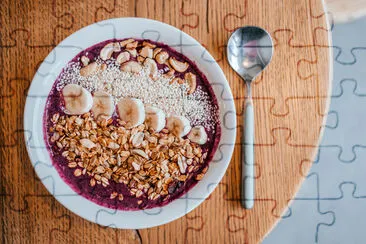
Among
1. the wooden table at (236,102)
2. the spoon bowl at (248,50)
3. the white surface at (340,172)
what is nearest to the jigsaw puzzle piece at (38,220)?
the wooden table at (236,102)

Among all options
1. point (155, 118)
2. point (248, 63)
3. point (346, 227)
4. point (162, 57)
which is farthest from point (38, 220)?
point (346, 227)

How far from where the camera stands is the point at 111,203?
2.93 ft

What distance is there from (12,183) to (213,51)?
497 millimetres

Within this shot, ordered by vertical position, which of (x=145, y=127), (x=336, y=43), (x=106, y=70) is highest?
(x=336, y=43)

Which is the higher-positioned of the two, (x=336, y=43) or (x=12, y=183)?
→ (x=336, y=43)

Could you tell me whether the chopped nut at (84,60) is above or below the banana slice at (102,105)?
above

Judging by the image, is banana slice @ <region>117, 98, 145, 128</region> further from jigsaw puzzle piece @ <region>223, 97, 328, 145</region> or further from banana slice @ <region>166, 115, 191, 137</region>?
jigsaw puzzle piece @ <region>223, 97, 328, 145</region>

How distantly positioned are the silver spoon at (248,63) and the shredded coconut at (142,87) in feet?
0.24

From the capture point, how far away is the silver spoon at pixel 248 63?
0.89m

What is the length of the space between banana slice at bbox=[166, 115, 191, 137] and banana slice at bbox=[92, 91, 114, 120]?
120mm

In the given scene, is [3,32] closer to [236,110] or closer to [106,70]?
[106,70]

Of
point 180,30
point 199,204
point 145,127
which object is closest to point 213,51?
point 180,30

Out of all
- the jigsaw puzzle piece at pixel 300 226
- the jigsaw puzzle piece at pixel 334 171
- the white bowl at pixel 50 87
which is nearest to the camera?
the white bowl at pixel 50 87

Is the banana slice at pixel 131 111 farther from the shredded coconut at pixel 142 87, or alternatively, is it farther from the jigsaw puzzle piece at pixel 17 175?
the jigsaw puzzle piece at pixel 17 175
